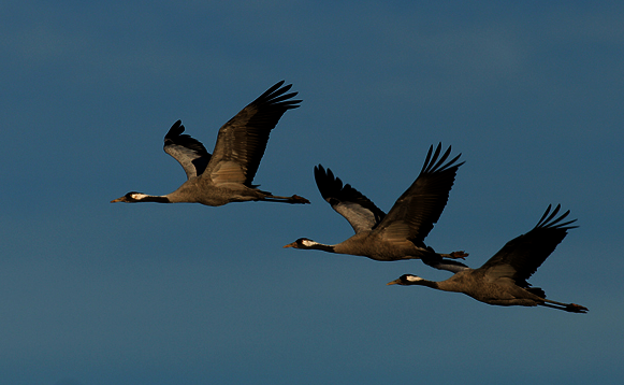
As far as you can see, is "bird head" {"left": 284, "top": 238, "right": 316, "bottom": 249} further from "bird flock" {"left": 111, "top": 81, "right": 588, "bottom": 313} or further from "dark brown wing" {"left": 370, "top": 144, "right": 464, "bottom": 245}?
"dark brown wing" {"left": 370, "top": 144, "right": 464, "bottom": 245}

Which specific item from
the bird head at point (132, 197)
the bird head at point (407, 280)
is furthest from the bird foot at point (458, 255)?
the bird head at point (132, 197)

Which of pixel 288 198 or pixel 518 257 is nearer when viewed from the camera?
pixel 518 257

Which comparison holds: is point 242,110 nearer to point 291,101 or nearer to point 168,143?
point 291,101

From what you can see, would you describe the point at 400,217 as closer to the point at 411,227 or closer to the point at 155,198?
the point at 411,227

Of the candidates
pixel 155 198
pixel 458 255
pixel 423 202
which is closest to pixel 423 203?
pixel 423 202

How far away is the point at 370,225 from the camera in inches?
968

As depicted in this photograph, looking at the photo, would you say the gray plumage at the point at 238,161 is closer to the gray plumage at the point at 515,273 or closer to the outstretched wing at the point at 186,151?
the outstretched wing at the point at 186,151

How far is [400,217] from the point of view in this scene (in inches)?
832

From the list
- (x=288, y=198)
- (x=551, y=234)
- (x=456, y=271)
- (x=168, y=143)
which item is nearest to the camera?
(x=551, y=234)

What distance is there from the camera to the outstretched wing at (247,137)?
2188 centimetres

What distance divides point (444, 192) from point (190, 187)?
22.4ft

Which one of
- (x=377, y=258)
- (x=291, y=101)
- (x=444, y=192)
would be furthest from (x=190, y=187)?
(x=444, y=192)

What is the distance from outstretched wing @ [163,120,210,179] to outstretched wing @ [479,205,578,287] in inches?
378

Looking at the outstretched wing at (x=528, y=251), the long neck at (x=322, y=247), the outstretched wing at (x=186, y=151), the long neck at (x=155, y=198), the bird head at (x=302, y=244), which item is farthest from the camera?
the outstretched wing at (x=186, y=151)
